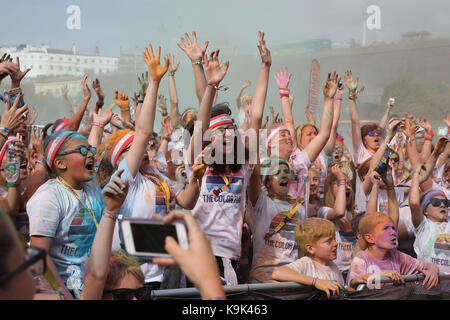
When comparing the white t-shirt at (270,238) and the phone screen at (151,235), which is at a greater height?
the phone screen at (151,235)

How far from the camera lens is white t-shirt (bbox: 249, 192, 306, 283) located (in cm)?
417

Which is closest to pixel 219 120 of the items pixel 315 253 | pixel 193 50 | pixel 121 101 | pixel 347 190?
pixel 193 50

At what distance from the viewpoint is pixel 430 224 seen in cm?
504

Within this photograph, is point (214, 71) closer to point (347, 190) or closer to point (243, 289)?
point (243, 289)

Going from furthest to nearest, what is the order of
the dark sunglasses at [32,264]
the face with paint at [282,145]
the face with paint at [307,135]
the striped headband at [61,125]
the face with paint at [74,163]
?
1. the face with paint at [307,135]
2. the striped headband at [61,125]
3. the face with paint at [282,145]
4. the face with paint at [74,163]
5. the dark sunglasses at [32,264]

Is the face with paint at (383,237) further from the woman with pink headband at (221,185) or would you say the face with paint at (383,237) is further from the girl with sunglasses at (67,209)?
the girl with sunglasses at (67,209)

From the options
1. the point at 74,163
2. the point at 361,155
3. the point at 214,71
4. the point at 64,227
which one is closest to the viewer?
the point at 64,227

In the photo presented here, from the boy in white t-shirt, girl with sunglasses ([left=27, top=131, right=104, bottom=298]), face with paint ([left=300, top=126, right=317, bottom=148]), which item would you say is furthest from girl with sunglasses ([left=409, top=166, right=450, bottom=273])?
girl with sunglasses ([left=27, top=131, right=104, bottom=298])

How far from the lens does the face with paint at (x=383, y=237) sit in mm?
4129

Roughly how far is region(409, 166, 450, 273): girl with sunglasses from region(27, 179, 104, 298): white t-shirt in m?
2.83

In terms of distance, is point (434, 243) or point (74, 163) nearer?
point (74, 163)

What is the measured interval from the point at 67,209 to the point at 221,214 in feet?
3.72

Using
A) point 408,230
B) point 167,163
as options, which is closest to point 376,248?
point 408,230

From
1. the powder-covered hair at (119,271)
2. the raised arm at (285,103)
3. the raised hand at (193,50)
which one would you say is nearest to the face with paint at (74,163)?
the powder-covered hair at (119,271)
